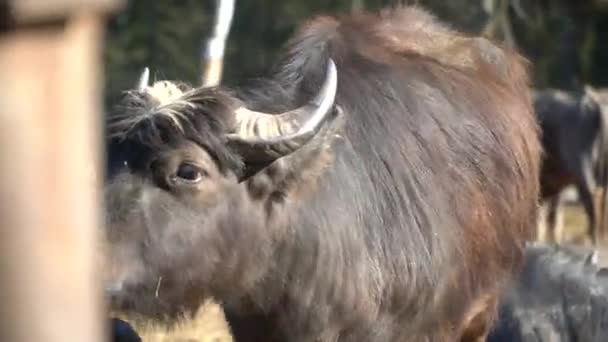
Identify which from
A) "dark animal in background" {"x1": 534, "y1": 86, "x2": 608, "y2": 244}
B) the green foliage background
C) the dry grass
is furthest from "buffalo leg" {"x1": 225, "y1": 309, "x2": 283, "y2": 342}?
the green foliage background

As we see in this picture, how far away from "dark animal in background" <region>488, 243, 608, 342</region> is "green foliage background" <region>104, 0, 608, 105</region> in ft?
43.5

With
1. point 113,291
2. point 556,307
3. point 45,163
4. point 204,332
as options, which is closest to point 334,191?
Answer: point 113,291

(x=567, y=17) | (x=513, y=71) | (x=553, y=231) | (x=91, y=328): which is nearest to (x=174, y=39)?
(x=567, y=17)

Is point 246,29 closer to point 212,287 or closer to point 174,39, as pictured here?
point 174,39

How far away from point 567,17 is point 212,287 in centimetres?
1650

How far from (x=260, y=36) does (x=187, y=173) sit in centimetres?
1863

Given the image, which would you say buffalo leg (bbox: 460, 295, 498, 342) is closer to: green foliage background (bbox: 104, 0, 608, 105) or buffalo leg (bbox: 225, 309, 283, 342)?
buffalo leg (bbox: 225, 309, 283, 342)

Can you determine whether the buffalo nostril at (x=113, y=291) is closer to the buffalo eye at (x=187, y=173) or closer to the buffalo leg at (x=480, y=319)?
the buffalo eye at (x=187, y=173)

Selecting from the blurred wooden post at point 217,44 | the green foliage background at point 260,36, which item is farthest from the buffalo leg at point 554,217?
the blurred wooden post at point 217,44

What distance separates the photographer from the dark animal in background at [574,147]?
13.8 metres

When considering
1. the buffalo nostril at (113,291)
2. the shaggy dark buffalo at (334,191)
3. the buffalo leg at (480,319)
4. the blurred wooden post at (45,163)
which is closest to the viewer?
the blurred wooden post at (45,163)

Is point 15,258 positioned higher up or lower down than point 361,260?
higher up

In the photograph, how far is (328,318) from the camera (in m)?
4.41

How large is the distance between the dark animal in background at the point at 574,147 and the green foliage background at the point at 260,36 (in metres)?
5.29
